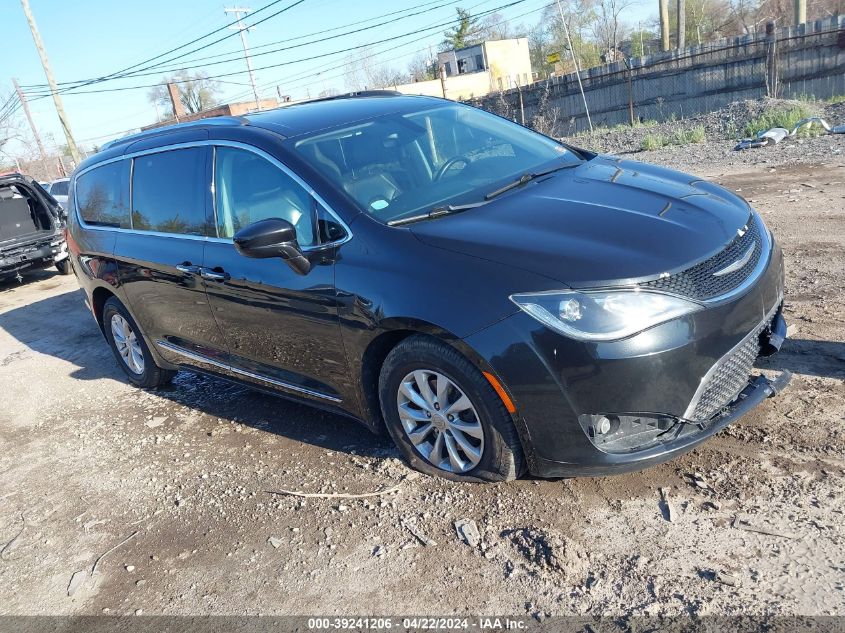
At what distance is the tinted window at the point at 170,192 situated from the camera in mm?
4430

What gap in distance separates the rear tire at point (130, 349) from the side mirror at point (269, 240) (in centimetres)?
244

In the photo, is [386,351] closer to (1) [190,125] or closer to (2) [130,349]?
(1) [190,125]

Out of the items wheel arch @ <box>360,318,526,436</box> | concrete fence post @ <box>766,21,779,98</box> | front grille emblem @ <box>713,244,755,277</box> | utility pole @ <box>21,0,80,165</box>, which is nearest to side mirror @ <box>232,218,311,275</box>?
wheel arch @ <box>360,318,526,436</box>

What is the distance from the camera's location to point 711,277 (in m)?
2.98

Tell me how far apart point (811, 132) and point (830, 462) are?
35.8 feet

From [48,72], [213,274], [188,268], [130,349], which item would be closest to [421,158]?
[213,274]

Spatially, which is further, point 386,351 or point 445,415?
point 386,351

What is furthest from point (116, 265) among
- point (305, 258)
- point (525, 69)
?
point (525, 69)

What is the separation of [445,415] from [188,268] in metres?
2.12

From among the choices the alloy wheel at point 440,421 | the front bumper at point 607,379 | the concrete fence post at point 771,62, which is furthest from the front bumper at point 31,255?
the concrete fence post at point 771,62

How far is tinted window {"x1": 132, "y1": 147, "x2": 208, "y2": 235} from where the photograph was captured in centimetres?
443

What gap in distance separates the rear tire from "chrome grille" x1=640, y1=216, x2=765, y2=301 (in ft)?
13.6

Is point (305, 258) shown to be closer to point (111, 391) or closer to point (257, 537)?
point (257, 537)

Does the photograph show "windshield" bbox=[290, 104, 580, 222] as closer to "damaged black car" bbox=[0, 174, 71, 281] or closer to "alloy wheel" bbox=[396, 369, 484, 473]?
"alloy wheel" bbox=[396, 369, 484, 473]
